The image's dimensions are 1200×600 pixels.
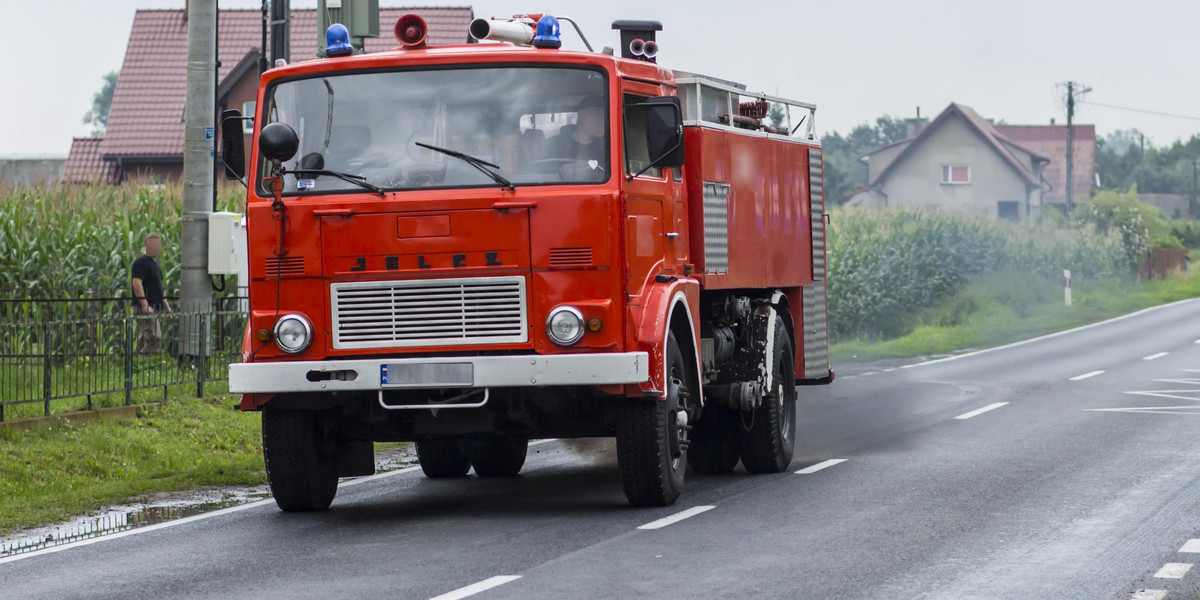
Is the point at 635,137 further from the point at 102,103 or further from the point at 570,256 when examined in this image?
the point at 102,103

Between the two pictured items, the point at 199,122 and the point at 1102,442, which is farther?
the point at 199,122

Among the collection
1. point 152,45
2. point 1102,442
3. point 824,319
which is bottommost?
point 1102,442

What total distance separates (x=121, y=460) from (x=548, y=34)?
5642 mm

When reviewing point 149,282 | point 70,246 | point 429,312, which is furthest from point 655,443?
point 70,246

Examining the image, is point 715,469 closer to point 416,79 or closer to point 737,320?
point 737,320

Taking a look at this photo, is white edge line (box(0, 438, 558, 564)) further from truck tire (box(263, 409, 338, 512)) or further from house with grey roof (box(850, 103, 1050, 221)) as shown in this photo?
house with grey roof (box(850, 103, 1050, 221))

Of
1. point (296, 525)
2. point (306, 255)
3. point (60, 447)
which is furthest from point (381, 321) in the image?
point (60, 447)

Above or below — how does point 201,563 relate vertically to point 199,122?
below

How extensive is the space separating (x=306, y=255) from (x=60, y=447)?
4.51m

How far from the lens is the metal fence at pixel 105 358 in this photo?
48.1 ft

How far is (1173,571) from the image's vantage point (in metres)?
8.50

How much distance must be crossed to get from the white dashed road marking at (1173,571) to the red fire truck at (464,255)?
10.3 ft

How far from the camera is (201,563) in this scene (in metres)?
9.16

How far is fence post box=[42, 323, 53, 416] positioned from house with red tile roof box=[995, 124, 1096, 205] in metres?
111
